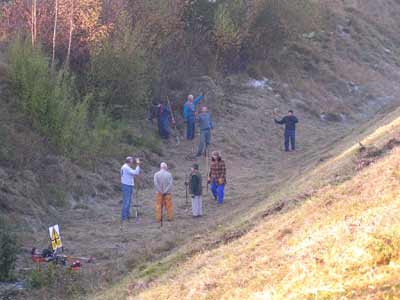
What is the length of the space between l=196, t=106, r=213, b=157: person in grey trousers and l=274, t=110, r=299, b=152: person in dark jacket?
3.20m

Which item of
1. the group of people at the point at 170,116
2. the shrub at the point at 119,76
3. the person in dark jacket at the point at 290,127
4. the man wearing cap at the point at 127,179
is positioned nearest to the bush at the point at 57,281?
the man wearing cap at the point at 127,179

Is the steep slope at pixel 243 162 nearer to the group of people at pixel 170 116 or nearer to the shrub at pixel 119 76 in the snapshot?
the group of people at pixel 170 116

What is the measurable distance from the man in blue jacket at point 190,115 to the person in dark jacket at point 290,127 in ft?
10.2

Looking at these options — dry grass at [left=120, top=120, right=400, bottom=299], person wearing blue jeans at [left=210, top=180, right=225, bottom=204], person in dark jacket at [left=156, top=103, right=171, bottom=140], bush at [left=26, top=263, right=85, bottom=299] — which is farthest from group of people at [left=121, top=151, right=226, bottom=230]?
person in dark jacket at [left=156, top=103, right=171, bottom=140]

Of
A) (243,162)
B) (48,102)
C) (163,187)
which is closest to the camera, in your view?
(163,187)

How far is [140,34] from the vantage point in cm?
2631

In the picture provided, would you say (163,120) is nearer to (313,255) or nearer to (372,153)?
(372,153)

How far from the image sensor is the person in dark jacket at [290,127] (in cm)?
2678

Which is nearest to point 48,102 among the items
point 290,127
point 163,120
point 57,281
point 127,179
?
point 127,179

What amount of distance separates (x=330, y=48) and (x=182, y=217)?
25355mm

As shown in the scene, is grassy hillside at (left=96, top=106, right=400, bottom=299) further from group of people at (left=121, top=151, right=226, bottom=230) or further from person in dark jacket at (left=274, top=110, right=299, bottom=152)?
A: person in dark jacket at (left=274, top=110, right=299, bottom=152)

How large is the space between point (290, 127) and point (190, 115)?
3.80 m

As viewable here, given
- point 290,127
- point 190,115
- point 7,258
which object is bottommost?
point 7,258

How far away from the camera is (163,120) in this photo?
2686 centimetres
